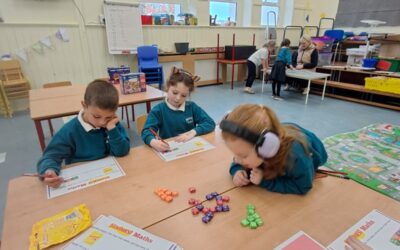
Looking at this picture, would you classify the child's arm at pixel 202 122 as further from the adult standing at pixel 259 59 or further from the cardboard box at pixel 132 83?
the adult standing at pixel 259 59

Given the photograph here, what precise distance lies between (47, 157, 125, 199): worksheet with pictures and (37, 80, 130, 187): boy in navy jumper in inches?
2.3

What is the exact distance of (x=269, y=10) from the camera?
6.88 m

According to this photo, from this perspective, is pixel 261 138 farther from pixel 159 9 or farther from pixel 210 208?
pixel 159 9

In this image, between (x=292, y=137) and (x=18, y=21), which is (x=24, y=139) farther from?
(x=292, y=137)

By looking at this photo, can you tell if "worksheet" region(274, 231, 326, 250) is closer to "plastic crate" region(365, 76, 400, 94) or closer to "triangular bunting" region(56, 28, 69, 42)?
"plastic crate" region(365, 76, 400, 94)

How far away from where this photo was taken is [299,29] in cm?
742

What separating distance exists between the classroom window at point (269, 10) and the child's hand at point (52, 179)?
6.91 meters

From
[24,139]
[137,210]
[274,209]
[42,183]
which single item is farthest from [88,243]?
[24,139]

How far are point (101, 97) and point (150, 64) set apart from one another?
3.79 metres

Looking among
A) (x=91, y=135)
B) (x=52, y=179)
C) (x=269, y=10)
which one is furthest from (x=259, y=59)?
(x=52, y=179)

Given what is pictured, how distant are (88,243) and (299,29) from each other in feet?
26.5

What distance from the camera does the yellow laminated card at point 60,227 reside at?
0.71 metres

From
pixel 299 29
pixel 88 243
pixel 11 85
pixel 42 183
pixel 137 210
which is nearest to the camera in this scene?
pixel 88 243

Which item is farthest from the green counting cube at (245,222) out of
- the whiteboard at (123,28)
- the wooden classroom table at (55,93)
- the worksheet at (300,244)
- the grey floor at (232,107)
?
the whiteboard at (123,28)
